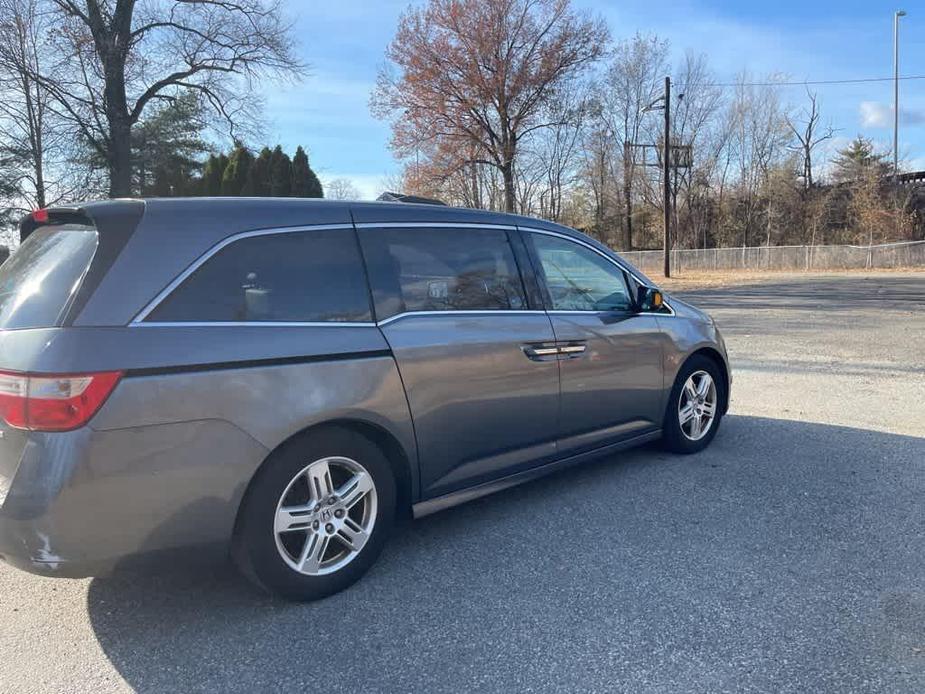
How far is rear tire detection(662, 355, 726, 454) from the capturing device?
4.93m

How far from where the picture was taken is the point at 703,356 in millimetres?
5176

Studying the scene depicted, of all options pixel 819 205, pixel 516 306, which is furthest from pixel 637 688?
pixel 819 205

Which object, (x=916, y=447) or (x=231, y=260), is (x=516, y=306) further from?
(x=916, y=447)

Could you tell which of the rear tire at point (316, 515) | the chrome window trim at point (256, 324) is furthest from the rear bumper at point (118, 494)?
the chrome window trim at point (256, 324)

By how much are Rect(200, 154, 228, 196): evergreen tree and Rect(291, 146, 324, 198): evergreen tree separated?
357 centimetres

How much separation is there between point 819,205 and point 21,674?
50905 mm

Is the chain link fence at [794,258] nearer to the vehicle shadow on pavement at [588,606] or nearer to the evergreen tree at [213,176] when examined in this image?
the evergreen tree at [213,176]

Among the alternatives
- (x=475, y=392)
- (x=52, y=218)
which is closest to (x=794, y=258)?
(x=475, y=392)

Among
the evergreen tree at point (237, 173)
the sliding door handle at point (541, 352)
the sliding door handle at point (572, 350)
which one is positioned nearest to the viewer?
the sliding door handle at point (541, 352)

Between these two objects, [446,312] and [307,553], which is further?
[446,312]

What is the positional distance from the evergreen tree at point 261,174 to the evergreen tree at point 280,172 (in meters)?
0.23

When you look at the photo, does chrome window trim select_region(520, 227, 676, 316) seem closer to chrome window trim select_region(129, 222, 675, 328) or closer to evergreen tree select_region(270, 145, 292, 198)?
chrome window trim select_region(129, 222, 675, 328)

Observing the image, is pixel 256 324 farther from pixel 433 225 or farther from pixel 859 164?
pixel 859 164

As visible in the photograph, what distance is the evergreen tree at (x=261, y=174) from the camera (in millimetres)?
34781
